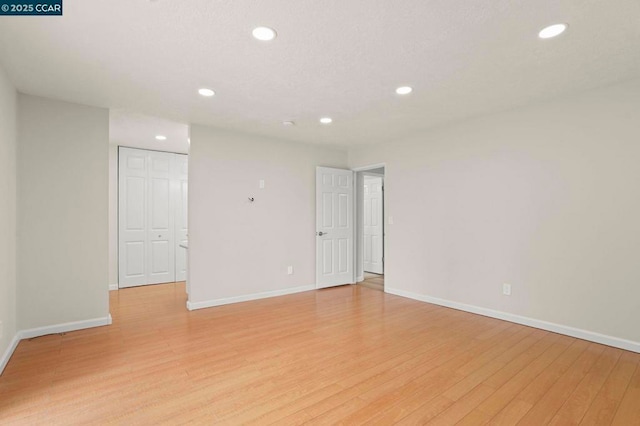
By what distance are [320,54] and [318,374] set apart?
2.52 meters

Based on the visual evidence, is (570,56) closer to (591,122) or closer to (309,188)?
(591,122)

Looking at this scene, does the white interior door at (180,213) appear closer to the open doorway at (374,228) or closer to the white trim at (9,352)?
the white trim at (9,352)

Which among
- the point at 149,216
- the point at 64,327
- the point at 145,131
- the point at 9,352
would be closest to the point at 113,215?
the point at 149,216

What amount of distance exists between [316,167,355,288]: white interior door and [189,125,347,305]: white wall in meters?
0.13

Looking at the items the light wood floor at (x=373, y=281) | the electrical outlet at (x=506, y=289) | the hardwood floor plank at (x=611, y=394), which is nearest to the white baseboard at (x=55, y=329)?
the light wood floor at (x=373, y=281)

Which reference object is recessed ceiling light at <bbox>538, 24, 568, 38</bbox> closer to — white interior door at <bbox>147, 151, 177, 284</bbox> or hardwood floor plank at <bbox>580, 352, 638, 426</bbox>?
hardwood floor plank at <bbox>580, 352, 638, 426</bbox>

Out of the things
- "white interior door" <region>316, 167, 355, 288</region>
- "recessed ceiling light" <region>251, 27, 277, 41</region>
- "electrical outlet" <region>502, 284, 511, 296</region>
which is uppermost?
"recessed ceiling light" <region>251, 27, 277, 41</region>

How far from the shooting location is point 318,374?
247cm

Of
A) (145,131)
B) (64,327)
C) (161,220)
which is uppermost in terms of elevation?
(145,131)

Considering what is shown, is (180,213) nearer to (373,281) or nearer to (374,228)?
(373,281)

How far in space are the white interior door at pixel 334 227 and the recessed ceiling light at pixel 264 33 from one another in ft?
10.8

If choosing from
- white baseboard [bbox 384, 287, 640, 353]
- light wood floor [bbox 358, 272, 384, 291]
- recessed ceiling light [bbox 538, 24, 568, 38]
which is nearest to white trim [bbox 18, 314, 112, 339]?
light wood floor [bbox 358, 272, 384, 291]

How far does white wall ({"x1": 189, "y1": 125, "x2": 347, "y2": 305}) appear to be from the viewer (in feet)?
14.2

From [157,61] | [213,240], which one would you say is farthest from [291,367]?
[157,61]
